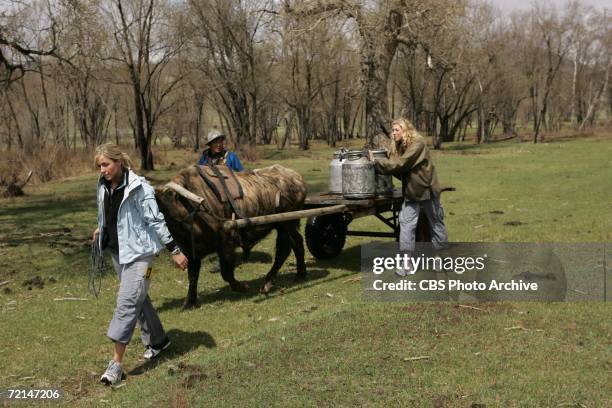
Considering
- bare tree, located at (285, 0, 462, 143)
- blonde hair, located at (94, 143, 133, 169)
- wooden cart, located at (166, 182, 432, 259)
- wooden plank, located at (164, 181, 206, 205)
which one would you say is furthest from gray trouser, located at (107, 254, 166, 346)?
bare tree, located at (285, 0, 462, 143)

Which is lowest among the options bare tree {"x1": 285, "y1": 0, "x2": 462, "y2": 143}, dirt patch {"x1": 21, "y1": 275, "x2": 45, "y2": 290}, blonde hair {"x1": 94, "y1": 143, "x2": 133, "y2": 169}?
dirt patch {"x1": 21, "y1": 275, "x2": 45, "y2": 290}

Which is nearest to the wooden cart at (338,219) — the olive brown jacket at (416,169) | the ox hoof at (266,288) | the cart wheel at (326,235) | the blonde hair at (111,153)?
the cart wheel at (326,235)

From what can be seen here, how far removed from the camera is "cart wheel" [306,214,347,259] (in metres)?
10.7

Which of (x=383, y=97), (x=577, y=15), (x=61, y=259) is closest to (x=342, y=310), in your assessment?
(x=61, y=259)

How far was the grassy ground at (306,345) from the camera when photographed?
5.23 metres

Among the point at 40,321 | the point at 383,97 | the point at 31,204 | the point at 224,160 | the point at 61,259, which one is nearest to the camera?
the point at 40,321

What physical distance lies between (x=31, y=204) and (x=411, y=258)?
51.6 ft

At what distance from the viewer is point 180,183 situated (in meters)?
8.18

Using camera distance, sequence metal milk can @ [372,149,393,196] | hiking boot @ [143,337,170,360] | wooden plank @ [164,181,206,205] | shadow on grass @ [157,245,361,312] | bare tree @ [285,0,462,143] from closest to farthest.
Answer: hiking boot @ [143,337,170,360]
wooden plank @ [164,181,206,205]
shadow on grass @ [157,245,361,312]
metal milk can @ [372,149,393,196]
bare tree @ [285,0,462,143]

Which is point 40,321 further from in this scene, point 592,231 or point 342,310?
point 592,231

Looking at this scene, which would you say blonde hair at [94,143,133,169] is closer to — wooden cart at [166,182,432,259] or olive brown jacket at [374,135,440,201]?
wooden cart at [166,182,432,259]

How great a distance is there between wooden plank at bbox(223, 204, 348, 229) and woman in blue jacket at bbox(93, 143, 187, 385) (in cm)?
184

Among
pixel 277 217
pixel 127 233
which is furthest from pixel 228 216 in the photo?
pixel 127 233

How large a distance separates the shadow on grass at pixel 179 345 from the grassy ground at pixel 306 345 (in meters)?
0.02
